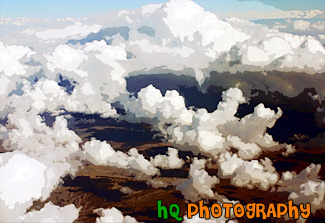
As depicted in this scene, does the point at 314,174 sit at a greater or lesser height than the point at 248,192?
greater

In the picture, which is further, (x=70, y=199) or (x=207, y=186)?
(x=70, y=199)

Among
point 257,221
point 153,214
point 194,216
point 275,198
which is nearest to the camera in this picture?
point 194,216

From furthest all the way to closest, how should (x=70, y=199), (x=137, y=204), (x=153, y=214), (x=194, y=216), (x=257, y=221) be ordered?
(x=70, y=199) → (x=137, y=204) → (x=153, y=214) → (x=257, y=221) → (x=194, y=216)

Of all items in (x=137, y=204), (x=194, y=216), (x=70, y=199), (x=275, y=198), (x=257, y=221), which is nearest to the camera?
(x=194, y=216)

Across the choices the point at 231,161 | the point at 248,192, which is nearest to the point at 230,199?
the point at 248,192

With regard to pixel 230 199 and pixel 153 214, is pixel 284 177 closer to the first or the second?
pixel 230 199

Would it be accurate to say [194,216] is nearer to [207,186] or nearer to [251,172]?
[207,186]

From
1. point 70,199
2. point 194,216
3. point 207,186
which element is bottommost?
point 70,199

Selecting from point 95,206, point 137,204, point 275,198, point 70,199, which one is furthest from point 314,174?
point 70,199

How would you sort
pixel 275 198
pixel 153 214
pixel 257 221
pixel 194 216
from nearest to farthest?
pixel 194 216 → pixel 257 221 → pixel 275 198 → pixel 153 214
